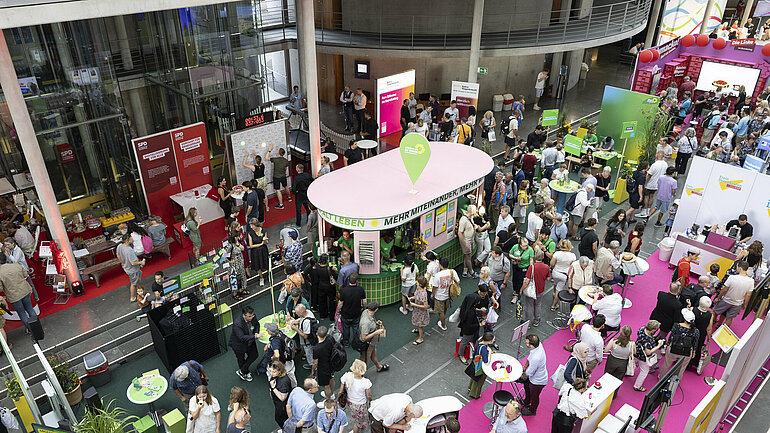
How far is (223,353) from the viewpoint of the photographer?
9625mm

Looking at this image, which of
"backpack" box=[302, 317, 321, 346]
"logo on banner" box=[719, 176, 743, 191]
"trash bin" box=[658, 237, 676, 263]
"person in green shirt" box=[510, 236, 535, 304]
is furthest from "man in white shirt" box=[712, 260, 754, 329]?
"backpack" box=[302, 317, 321, 346]

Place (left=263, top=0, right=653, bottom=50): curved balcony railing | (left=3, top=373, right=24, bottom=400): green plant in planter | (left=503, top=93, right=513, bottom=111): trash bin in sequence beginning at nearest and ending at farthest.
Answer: (left=3, top=373, right=24, bottom=400): green plant in planter → (left=263, top=0, right=653, bottom=50): curved balcony railing → (left=503, top=93, right=513, bottom=111): trash bin

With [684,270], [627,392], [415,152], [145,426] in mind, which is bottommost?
[627,392]

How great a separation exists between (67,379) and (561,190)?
10296mm

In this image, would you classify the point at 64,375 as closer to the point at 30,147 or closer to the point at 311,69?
the point at 30,147

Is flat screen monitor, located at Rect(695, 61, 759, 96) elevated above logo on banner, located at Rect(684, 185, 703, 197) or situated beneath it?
elevated above

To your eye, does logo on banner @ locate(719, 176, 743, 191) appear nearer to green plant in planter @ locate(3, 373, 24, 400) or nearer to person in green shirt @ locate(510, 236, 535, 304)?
person in green shirt @ locate(510, 236, 535, 304)

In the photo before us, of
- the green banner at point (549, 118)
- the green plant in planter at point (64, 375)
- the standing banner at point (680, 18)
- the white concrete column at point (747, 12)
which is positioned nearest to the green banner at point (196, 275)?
the green plant in planter at point (64, 375)

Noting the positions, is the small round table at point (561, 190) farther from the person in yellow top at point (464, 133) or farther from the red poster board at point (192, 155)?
the red poster board at point (192, 155)

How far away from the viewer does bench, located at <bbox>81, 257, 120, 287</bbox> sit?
1082 centimetres

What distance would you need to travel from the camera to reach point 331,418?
678 cm

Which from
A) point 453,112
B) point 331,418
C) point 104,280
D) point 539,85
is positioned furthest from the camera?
point 539,85

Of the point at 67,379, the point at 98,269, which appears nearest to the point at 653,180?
the point at 98,269

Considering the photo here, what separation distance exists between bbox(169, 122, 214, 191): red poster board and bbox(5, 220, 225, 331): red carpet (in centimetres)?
157
